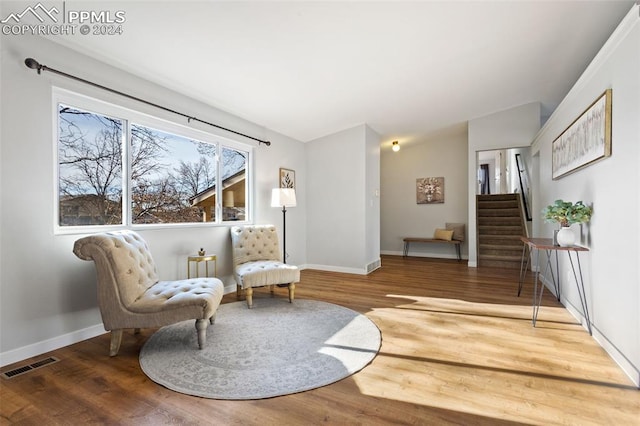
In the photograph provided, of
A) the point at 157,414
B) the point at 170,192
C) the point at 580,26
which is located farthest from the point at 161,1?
the point at 580,26

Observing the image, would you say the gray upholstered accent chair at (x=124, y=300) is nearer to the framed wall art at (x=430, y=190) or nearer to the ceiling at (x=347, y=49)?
the ceiling at (x=347, y=49)

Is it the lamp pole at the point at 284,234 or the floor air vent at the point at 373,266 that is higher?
the lamp pole at the point at 284,234

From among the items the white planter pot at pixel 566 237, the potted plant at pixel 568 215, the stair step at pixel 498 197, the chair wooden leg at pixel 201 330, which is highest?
the stair step at pixel 498 197

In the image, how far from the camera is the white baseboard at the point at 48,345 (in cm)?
214

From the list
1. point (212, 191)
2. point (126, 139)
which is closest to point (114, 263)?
point (126, 139)

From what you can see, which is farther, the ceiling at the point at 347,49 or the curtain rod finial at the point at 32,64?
Result: the ceiling at the point at 347,49

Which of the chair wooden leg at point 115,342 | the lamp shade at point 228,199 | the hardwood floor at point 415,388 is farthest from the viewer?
the lamp shade at point 228,199

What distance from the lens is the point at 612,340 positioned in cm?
222

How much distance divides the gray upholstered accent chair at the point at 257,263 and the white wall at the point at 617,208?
274cm

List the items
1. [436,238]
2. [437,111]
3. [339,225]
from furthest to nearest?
[436,238] → [339,225] → [437,111]

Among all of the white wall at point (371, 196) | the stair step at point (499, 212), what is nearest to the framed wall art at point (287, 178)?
the white wall at point (371, 196)

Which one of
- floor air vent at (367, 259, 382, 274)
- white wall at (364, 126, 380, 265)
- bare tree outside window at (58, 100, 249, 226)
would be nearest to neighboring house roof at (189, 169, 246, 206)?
bare tree outside window at (58, 100, 249, 226)

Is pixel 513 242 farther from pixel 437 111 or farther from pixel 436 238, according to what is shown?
pixel 437 111

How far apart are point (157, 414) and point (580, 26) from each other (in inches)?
182
